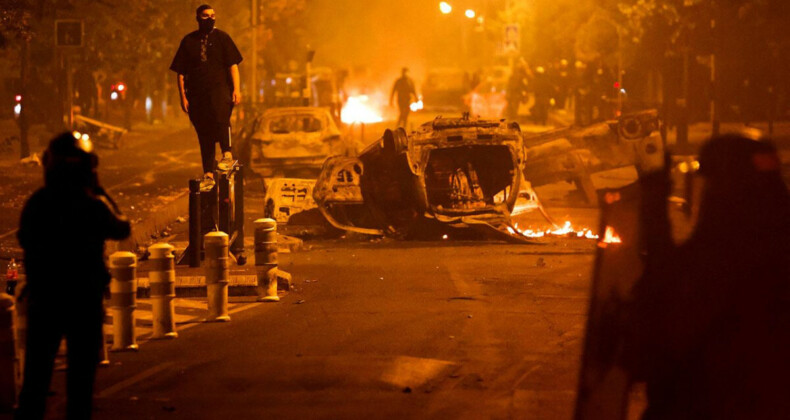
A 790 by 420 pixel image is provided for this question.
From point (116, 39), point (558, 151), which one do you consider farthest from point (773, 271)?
point (116, 39)

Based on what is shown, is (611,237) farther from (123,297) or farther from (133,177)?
(133,177)

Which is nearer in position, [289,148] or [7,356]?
[7,356]

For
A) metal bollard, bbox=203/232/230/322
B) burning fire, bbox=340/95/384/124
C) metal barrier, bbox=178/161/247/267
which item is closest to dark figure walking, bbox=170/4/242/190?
metal barrier, bbox=178/161/247/267

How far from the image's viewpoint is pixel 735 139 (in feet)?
15.2

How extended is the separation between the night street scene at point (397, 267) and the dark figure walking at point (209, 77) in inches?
0.9

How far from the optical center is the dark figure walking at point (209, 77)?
13.7 meters

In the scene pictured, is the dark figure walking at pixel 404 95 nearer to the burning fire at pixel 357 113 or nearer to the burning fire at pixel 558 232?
the burning fire at pixel 357 113

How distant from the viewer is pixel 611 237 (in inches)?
195

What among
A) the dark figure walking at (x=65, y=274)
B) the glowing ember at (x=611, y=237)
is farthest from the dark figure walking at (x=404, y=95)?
the glowing ember at (x=611, y=237)

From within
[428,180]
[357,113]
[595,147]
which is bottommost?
[428,180]

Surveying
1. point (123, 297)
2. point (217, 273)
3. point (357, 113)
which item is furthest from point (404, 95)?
point (123, 297)

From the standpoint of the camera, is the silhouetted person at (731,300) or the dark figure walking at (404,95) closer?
the silhouetted person at (731,300)

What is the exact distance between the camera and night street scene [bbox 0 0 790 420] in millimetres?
4660

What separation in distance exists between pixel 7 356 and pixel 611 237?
157 inches
